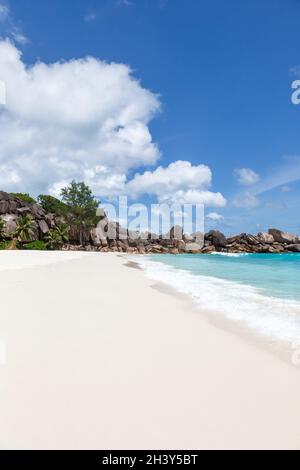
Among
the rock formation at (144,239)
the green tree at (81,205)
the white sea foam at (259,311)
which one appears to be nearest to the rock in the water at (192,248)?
the rock formation at (144,239)

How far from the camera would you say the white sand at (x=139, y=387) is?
1.86 metres

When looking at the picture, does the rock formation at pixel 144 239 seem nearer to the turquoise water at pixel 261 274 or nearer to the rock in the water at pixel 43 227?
the rock in the water at pixel 43 227

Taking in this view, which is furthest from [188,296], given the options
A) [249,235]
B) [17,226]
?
[249,235]

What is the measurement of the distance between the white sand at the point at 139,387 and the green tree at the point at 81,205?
203 ft

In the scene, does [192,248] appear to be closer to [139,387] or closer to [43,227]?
[43,227]

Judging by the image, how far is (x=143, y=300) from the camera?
20.7 feet

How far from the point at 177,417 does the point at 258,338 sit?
2.36m

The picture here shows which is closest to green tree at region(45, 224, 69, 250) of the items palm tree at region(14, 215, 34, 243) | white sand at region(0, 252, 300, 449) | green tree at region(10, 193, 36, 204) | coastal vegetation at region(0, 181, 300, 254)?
coastal vegetation at region(0, 181, 300, 254)

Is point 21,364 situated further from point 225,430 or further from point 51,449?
point 225,430

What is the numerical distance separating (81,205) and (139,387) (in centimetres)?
6578

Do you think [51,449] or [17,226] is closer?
[51,449]

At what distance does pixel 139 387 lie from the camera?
2469 mm

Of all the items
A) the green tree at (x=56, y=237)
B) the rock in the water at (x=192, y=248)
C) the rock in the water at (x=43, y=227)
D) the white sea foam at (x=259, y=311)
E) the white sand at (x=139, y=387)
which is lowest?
the rock in the water at (x=192, y=248)

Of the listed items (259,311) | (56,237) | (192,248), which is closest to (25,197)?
(56,237)
